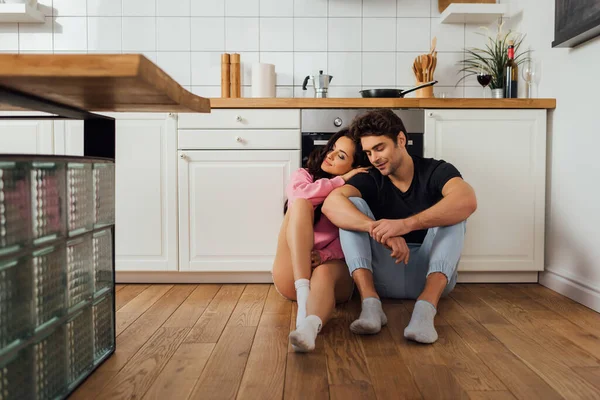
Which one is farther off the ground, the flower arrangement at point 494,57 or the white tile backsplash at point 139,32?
the white tile backsplash at point 139,32

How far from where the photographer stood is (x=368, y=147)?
2283mm

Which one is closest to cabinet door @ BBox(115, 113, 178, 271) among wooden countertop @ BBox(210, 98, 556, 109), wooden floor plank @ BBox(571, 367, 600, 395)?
wooden countertop @ BBox(210, 98, 556, 109)

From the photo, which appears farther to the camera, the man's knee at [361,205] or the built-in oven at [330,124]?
the built-in oven at [330,124]

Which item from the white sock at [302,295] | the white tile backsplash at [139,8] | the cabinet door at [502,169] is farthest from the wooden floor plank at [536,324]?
the white tile backsplash at [139,8]

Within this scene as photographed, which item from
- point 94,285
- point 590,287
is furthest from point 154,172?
point 590,287

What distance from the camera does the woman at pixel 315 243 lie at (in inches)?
77.4

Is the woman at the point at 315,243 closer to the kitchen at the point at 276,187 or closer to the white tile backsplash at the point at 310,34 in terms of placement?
the kitchen at the point at 276,187

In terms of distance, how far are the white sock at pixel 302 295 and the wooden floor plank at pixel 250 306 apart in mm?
255

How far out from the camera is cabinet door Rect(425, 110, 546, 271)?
286 cm

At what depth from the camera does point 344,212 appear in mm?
2172

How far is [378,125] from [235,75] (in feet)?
4.32

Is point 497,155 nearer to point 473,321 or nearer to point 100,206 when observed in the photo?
point 473,321

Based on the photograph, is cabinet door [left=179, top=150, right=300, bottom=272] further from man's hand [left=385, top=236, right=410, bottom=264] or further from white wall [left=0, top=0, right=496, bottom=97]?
man's hand [left=385, top=236, right=410, bottom=264]

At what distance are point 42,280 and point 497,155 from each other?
226 cm
